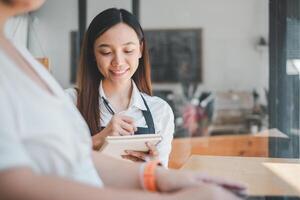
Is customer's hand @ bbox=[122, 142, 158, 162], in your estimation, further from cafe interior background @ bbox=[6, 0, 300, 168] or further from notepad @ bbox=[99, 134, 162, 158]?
cafe interior background @ bbox=[6, 0, 300, 168]

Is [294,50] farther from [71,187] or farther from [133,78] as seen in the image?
[71,187]

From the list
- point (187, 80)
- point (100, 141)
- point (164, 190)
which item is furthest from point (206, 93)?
point (164, 190)

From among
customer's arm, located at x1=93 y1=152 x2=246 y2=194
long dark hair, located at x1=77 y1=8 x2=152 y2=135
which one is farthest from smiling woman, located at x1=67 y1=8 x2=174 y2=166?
customer's arm, located at x1=93 y1=152 x2=246 y2=194

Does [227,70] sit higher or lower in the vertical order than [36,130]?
higher

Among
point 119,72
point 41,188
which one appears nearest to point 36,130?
point 41,188

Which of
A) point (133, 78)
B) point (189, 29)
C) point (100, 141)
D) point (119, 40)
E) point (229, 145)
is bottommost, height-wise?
point (229, 145)

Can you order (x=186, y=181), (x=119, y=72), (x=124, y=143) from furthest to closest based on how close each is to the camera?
(x=119, y=72) < (x=124, y=143) < (x=186, y=181)

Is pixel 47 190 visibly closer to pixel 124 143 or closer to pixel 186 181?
pixel 186 181

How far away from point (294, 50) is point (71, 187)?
2.08m

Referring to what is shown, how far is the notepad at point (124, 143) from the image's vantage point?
111 cm

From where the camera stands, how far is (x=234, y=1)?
281cm

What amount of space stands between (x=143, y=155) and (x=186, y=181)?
0.67 metres

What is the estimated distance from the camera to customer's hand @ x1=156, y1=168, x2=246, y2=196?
1.76 ft

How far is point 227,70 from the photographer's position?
310 cm
